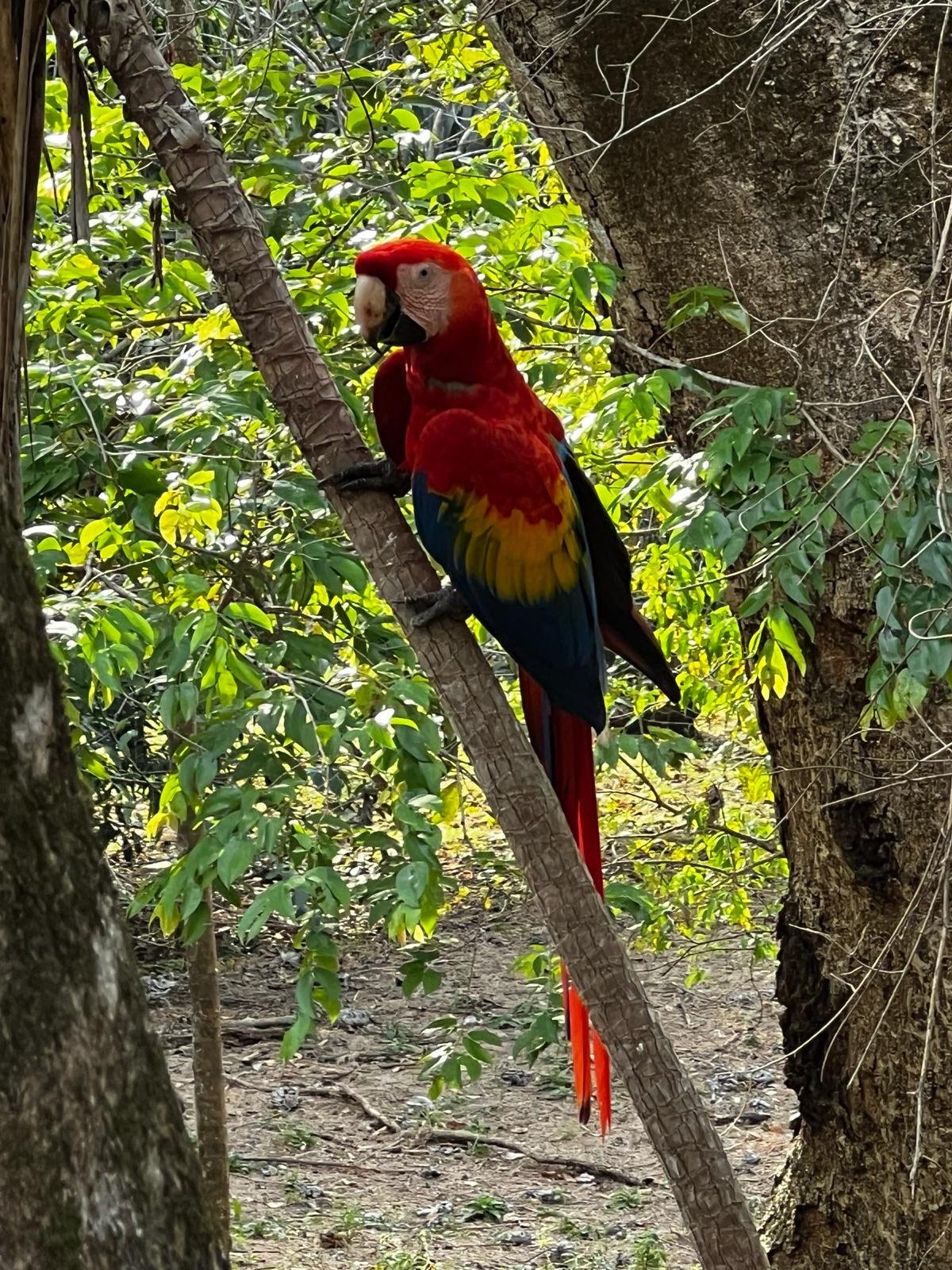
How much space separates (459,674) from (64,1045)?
715 millimetres

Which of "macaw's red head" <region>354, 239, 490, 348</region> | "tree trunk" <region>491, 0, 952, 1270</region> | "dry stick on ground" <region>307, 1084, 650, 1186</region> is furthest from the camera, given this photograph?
"dry stick on ground" <region>307, 1084, 650, 1186</region>

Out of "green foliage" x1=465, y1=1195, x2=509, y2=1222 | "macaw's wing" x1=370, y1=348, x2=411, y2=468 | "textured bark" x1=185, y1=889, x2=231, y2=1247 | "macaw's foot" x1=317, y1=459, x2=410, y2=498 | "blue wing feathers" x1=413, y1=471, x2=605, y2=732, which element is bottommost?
"green foliage" x1=465, y1=1195, x2=509, y2=1222

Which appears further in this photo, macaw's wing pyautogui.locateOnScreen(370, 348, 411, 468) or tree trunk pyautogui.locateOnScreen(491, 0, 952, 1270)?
tree trunk pyautogui.locateOnScreen(491, 0, 952, 1270)

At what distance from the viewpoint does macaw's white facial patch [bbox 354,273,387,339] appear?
1658mm

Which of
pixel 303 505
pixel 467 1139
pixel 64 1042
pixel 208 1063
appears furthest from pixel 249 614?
pixel 467 1139

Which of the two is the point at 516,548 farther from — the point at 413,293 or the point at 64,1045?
the point at 64,1045

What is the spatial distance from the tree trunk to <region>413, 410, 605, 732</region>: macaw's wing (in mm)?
531

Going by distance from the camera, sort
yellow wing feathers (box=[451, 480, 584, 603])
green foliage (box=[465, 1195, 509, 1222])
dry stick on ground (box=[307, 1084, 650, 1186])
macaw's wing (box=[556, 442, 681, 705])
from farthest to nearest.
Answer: dry stick on ground (box=[307, 1084, 650, 1186]) < green foliage (box=[465, 1195, 509, 1222]) < macaw's wing (box=[556, 442, 681, 705]) < yellow wing feathers (box=[451, 480, 584, 603])

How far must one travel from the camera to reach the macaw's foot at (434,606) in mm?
1442

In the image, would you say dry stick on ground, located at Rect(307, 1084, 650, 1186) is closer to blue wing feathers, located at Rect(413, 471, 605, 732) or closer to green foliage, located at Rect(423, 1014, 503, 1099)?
green foliage, located at Rect(423, 1014, 503, 1099)

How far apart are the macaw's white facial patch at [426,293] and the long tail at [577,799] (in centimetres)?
50

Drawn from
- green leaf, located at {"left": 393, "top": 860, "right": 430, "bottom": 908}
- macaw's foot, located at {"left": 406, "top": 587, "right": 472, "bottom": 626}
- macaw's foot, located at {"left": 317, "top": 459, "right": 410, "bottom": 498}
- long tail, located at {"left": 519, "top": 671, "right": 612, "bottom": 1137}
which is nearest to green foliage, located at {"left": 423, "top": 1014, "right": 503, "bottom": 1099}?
long tail, located at {"left": 519, "top": 671, "right": 612, "bottom": 1137}

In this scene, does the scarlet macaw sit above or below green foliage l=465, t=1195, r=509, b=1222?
above

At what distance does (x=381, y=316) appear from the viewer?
5.49ft
